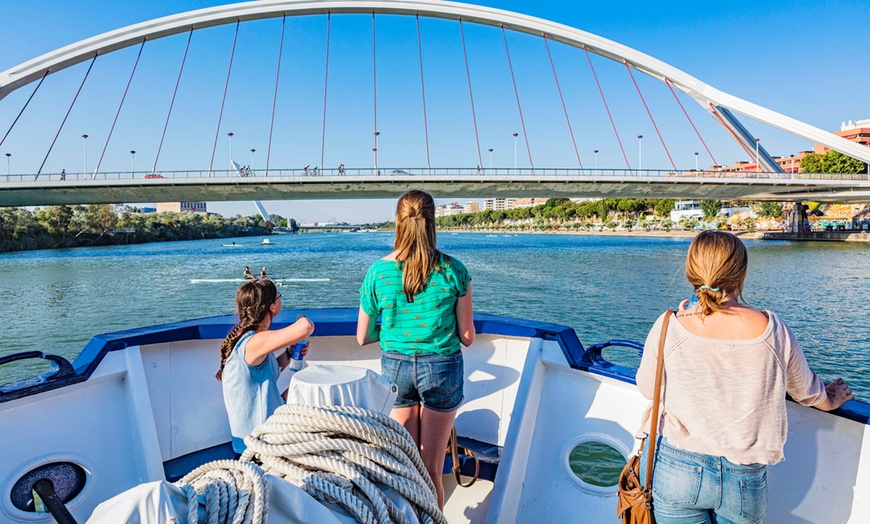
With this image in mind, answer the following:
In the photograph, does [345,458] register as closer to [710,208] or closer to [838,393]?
[838,393]

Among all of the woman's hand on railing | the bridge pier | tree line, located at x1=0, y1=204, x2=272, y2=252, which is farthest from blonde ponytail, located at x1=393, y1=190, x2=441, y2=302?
the bridge pier

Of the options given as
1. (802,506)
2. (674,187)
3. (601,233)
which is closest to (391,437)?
(802,506)

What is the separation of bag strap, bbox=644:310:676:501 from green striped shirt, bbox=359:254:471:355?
618 millimetres

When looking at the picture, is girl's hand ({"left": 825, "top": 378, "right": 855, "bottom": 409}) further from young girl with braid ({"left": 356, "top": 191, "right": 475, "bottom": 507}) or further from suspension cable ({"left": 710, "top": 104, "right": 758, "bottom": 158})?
suspension cable ({"left": 710, "top": 104, "right": 758, "bottom": 158})

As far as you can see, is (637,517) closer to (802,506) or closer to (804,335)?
(802,506)

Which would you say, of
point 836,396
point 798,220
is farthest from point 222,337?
point 798,220

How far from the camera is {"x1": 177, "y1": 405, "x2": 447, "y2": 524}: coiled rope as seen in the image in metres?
0.87

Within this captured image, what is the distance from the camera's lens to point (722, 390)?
128cm

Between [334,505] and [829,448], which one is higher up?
[334,505]

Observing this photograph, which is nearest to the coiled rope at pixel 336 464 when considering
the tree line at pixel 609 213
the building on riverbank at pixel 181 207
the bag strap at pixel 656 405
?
the bag strap at pixel 656 405

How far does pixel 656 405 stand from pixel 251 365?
4.15 feet

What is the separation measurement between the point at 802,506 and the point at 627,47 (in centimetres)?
2748

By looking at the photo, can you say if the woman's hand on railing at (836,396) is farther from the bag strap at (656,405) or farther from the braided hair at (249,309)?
the braided hair at (249,309)

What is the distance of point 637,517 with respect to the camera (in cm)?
144
